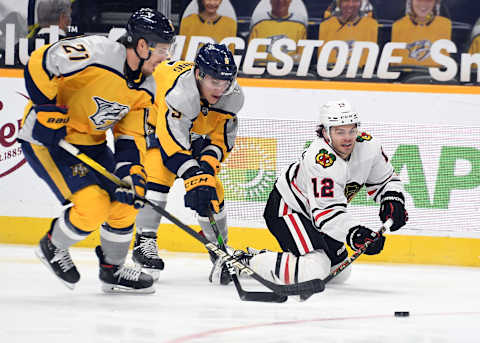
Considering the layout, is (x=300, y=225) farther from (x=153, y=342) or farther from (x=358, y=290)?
(x=153, y=342)

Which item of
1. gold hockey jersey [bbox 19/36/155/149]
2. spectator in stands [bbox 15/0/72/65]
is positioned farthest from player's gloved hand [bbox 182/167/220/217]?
spectator in stands [bbox 15/0/72/65]

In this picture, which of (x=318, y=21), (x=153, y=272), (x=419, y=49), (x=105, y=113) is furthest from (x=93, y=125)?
(x=419, y=49)

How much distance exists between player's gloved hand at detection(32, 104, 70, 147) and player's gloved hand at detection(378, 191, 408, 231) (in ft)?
4.76

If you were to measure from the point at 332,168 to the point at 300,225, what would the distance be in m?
0.37

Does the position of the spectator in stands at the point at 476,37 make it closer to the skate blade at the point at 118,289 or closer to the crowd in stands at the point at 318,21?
the crowd in stands at the point at 318,21

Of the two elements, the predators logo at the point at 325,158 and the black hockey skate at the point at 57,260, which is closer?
the black hockey skate at the point at 57,260

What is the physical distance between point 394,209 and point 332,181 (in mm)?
353

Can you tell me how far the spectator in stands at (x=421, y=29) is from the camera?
198 inches

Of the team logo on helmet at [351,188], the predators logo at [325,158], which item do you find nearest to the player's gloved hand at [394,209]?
the team logo on helmet at [351,188]

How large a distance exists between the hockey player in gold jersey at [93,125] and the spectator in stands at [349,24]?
205cm

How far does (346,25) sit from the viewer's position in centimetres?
512

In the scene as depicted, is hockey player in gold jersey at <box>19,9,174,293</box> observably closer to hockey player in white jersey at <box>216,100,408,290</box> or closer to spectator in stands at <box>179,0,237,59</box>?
hockey player in white jersey at <box>216,100,408,290</box>

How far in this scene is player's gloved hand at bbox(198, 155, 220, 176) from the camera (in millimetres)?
3751

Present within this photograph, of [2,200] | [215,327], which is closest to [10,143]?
[2,200]
